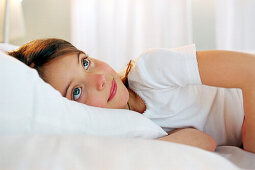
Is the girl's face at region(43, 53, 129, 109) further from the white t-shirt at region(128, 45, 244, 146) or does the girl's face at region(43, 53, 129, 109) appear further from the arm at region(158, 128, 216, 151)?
the arm at region(158, 128, 216, 151)

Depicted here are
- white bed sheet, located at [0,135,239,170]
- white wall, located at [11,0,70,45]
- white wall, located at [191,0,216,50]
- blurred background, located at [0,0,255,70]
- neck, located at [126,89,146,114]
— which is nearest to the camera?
white bed sheet, located at [0,135,239,170]

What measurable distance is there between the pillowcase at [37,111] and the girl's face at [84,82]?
0.72 feet

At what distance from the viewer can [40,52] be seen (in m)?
0.82

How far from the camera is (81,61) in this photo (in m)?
0.87

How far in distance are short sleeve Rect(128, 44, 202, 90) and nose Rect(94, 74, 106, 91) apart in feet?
0.43

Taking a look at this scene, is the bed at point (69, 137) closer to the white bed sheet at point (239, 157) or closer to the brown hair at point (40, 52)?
the white bed sheet at point (239, 157)

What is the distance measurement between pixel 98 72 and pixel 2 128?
49 centimetres

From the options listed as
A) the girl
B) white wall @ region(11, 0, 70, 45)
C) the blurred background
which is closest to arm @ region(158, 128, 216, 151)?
the girl

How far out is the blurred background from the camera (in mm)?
2125

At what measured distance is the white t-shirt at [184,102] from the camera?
91cm

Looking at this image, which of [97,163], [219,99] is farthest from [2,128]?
[219,99]

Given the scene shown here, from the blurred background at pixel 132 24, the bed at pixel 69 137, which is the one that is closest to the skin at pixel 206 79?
the bed at pixel 69 137

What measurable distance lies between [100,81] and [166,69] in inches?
8.2

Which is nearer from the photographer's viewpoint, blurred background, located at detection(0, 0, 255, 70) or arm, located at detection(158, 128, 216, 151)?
arm, located at detection(158, 128, 216, 151)
